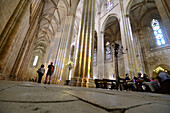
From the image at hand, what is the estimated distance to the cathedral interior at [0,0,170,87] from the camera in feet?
12.9

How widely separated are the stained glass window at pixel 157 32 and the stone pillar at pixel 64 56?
11659 millimetres

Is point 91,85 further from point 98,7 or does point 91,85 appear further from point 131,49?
point 98,7

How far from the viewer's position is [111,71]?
13078 mm

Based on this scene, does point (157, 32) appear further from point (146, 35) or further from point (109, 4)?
point (109, 4)

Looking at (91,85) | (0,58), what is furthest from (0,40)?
(91,85)

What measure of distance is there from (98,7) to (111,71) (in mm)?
11325

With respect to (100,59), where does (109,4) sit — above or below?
above

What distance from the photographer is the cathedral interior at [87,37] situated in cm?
393

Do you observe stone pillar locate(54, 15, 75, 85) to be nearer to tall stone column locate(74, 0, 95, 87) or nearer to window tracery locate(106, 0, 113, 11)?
tall stone column locate(74, 0, 95, 87)

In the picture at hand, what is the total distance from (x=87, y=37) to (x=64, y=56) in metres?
3.90

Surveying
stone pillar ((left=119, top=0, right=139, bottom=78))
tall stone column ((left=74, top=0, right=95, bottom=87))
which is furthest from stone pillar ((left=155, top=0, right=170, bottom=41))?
stone pillar ((left=119, top=0, right=139, bottom=78))

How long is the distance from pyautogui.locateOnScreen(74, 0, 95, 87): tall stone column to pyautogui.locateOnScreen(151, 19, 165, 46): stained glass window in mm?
10728

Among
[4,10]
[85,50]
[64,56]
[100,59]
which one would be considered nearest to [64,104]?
[4,10]

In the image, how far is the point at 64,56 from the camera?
25.8 feet
